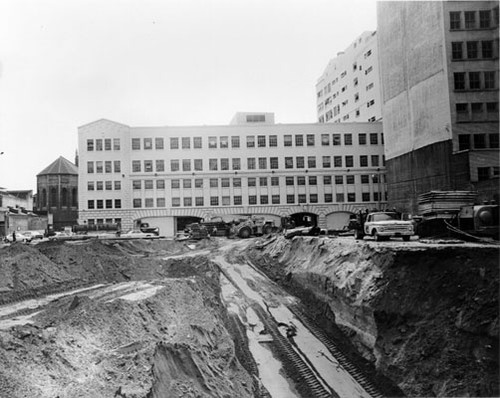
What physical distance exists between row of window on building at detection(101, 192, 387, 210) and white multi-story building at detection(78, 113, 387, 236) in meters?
0.15

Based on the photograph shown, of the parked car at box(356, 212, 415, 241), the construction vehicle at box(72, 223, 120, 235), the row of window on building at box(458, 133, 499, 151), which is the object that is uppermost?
the row of window on building at box(458, 133, 499, 151)

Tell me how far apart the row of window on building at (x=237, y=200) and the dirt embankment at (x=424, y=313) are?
45965mm

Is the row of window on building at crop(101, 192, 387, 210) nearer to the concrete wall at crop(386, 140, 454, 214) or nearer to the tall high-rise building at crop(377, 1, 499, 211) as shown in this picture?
the concrete wall at crop(386, 140, 454, 214)

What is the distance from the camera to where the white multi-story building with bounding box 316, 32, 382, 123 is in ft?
232

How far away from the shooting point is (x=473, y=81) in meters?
42.0

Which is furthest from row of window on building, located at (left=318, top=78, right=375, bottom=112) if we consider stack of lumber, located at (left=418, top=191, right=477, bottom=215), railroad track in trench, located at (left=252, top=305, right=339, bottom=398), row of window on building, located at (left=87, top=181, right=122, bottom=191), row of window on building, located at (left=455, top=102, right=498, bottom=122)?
railroad track in trench, located at (left=252, top=305, right=339, bottom=398)

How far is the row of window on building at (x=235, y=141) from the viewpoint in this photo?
6194cm

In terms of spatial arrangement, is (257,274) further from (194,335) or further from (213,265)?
(194,335)

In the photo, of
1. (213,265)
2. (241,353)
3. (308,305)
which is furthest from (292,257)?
(241,353)

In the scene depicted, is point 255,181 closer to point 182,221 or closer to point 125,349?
point 182,221

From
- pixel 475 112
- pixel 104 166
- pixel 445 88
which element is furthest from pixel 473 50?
pixel 104 166

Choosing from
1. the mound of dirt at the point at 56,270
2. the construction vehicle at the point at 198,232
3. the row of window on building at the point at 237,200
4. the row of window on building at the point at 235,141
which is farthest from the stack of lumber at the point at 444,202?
the row of window on building at the point at 235,141

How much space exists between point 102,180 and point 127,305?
5452 cm

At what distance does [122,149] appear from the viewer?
61.8m
